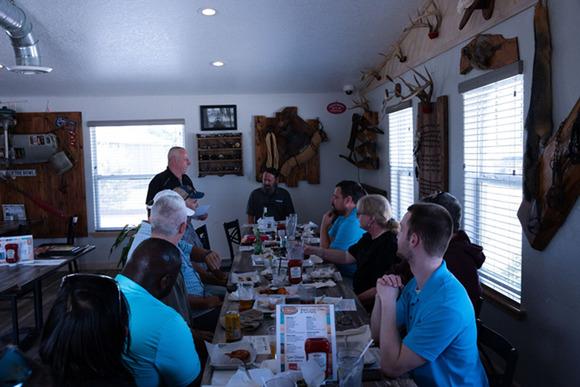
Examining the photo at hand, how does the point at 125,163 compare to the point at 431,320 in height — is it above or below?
above

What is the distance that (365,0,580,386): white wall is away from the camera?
2348 mm

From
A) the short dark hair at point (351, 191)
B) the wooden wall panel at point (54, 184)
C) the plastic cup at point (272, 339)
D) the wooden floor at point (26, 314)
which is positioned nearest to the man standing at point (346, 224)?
the short dark hair at point (351, 191)

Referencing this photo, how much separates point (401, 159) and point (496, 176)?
2.10 meters

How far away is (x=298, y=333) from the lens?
1.59 m

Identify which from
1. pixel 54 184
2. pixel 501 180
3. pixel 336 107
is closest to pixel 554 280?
pixel 501 180

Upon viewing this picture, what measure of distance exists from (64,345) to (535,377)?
110 inches

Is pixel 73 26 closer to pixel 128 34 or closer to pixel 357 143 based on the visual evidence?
pixel 128 34

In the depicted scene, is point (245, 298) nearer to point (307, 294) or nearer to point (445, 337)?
point (307, 294)

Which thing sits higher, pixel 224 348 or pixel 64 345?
pixel 64 345

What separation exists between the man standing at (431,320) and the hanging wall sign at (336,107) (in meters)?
5.17

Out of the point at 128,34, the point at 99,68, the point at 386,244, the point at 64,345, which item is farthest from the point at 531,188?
the point at 99,68

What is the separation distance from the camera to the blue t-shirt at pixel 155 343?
62.0 inches

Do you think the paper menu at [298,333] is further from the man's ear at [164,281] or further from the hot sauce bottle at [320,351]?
the man's ear at [164,281]

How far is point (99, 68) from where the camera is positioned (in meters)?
5.56
